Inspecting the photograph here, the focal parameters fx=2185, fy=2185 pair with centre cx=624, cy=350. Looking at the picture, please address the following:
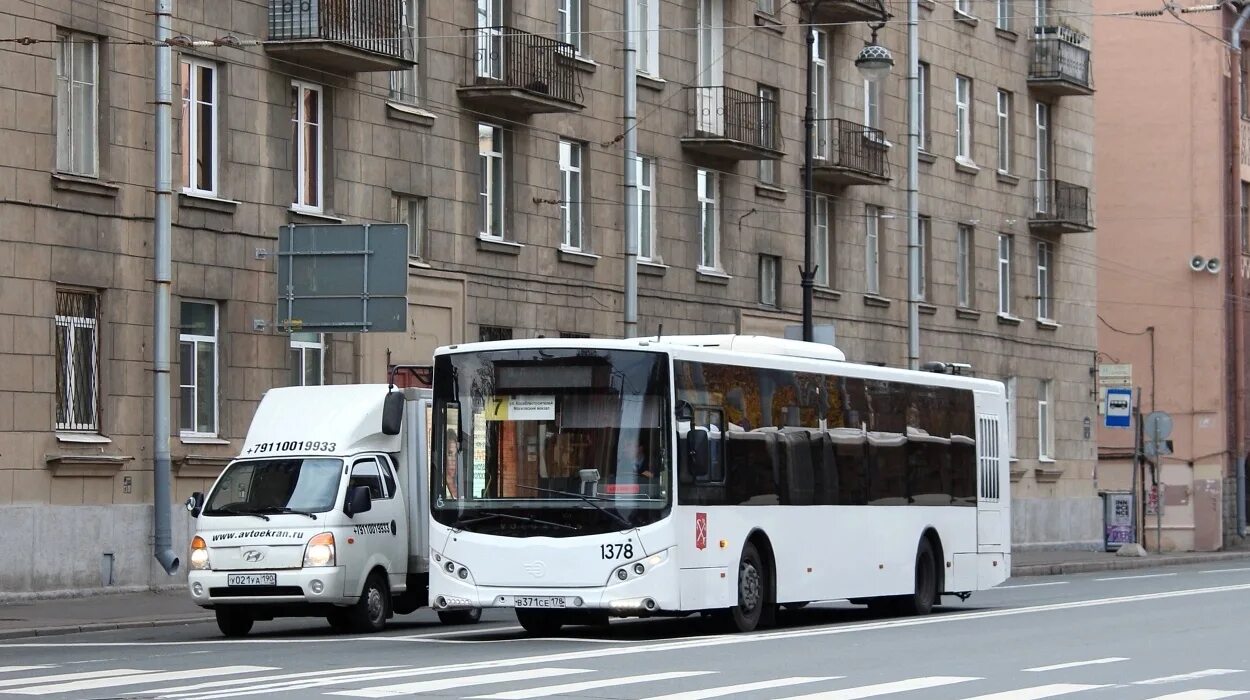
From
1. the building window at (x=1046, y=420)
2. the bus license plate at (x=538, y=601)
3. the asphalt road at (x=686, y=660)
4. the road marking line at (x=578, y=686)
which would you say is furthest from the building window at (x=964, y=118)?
the road marking line at (x=578, y=686)

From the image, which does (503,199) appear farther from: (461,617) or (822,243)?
(461,617)

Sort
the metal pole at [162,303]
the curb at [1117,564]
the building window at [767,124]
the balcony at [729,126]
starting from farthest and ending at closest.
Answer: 1. the building window at [767,124]
2. the curb at [1117,564]
3. the balcony at [729,126]
4. the metal pole at [162,303]

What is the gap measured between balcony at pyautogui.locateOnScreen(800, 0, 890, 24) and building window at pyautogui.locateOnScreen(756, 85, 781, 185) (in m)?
2.03

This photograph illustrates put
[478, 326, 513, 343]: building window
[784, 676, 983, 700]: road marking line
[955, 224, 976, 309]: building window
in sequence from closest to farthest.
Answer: [784, 676, 983, 700]: road marking line, [478, 326, 513, 343]: building window, [955, 224, 976, 309]: building window

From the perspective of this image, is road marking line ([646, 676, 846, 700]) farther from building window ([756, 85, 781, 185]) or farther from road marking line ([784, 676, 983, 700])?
building window ([756, 85, 781, 185])

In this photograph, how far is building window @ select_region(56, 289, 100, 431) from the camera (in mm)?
27391

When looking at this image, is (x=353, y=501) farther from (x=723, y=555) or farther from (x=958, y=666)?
(x=958, y=666)

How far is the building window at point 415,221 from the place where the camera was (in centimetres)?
3378

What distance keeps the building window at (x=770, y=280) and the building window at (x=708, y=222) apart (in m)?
1.87

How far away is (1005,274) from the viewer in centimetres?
5338

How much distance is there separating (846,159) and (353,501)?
24.5 m

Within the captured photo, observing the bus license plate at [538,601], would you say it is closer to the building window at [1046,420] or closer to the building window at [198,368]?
the building window at [198,368]

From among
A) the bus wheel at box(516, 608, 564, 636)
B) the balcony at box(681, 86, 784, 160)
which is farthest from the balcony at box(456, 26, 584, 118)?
the bus wheel at box(516, 608, 564, 636)

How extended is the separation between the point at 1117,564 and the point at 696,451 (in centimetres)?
2628
